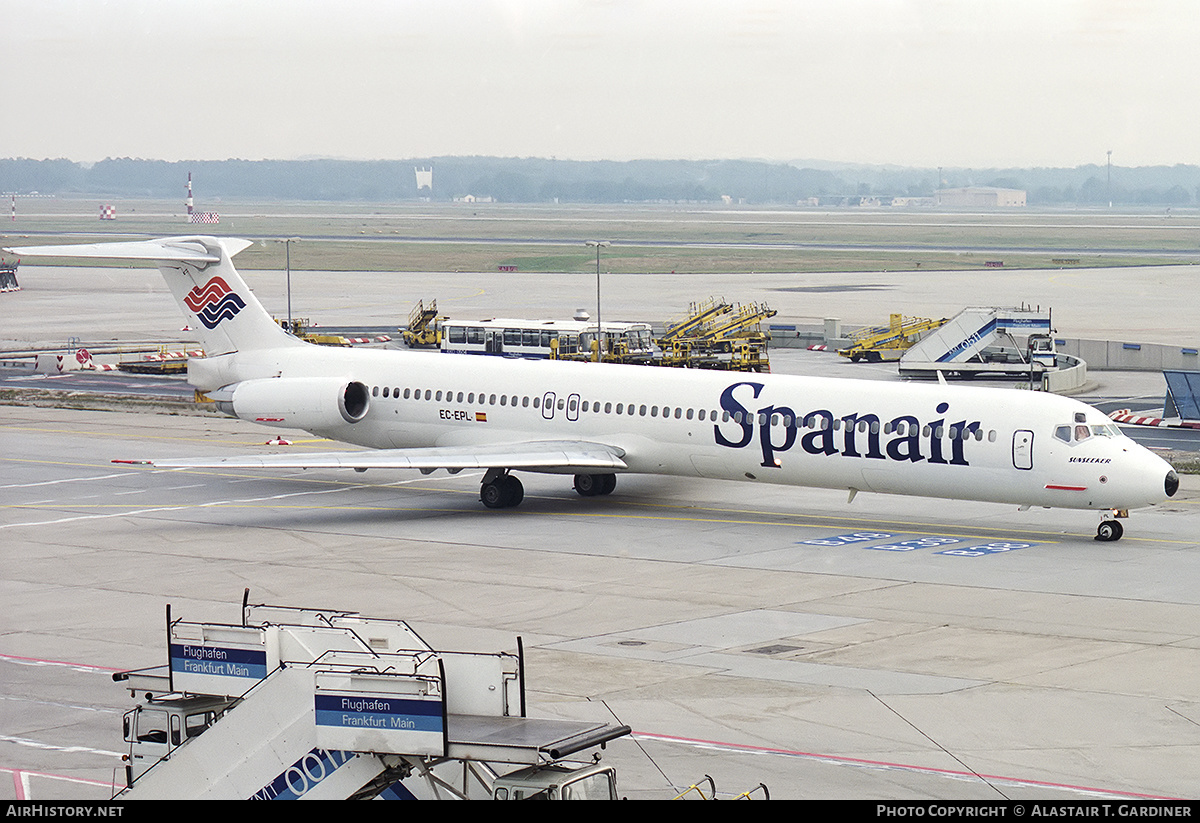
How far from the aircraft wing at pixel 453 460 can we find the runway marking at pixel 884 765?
688 inches

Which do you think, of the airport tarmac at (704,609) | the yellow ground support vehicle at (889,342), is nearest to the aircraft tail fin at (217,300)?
the airport tarmac at (704,609)

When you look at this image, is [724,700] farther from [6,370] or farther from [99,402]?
[6,370]

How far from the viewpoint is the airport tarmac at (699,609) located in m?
19.5

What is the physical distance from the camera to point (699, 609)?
92.0 feet

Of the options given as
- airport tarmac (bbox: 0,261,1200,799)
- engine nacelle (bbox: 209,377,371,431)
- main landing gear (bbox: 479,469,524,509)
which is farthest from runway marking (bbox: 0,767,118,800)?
engine nacelle (bbox: 209,377,371,431)

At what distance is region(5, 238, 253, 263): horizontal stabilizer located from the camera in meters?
40.5

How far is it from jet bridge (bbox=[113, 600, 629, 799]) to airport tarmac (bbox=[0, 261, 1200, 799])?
5546mm

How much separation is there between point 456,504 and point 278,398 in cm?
589

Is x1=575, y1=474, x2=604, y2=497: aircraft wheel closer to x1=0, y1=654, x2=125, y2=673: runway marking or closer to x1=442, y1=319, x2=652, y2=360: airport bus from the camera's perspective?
x1=0, y1=654, x2=125, y2=673: runway marking

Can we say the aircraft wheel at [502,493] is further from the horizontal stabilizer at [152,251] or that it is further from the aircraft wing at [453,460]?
the horizontal stabilizer at [152,251]

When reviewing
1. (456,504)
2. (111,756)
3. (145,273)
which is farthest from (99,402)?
(145,273)

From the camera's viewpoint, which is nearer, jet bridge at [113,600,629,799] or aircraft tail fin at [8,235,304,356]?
jet bridge at [113,600,629,799]

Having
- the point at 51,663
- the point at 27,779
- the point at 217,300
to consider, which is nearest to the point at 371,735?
the point at 27,779

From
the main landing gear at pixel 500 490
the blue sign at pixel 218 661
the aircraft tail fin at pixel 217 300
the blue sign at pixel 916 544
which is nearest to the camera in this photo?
the blue sign at pixel 218 661
